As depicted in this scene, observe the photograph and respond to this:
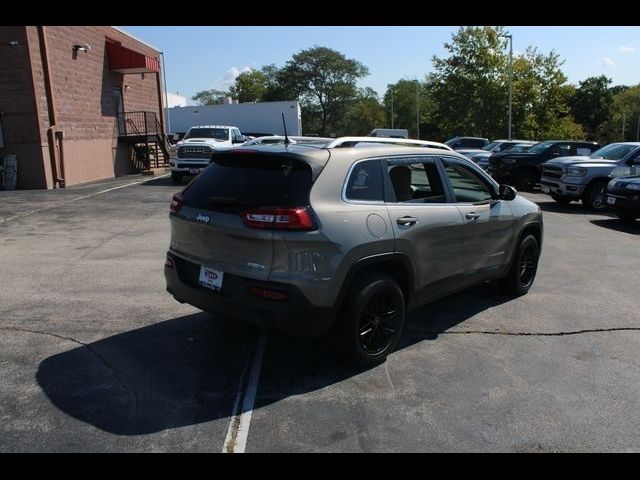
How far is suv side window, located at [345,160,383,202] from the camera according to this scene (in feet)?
13.7

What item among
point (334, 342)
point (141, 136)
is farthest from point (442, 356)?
point (141, 136)

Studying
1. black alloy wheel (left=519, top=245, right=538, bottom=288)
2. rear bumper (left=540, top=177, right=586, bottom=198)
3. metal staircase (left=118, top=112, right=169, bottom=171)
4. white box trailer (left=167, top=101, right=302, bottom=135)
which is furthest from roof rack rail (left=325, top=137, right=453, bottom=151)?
white box trailer (left=167, top=101, right=302, bottom=135)

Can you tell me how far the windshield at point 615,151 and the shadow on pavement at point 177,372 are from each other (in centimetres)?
1166

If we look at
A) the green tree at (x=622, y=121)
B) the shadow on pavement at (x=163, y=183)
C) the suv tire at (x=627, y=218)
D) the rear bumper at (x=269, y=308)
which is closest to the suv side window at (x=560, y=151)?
the suv tire at (x=627, y=218)

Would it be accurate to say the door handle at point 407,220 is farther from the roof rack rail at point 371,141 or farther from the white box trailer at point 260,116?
the white box trailer at point 260,116

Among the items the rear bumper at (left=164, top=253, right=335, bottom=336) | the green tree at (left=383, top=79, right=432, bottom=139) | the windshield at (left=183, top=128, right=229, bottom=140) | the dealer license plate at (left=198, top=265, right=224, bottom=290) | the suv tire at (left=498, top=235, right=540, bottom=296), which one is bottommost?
the suv tire at (left=498, top=235, right=540, bottom=296)

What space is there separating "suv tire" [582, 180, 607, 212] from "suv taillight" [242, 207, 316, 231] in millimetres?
12007

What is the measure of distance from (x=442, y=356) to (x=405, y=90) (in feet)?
329

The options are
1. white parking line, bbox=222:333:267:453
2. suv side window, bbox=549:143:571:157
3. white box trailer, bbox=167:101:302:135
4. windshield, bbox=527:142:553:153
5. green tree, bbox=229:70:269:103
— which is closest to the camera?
white parking line, bbox=222:333:267:453

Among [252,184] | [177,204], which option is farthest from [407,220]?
[177,204]

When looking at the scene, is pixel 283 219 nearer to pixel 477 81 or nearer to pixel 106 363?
pixel 106 363

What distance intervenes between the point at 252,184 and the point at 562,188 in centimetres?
1217

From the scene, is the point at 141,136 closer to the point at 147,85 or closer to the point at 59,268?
the point at 147,85

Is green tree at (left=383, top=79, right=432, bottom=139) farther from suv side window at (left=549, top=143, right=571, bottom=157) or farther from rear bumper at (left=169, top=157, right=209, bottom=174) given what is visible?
rear bumper at (left=169, top=157, right=209, bottom=174)
